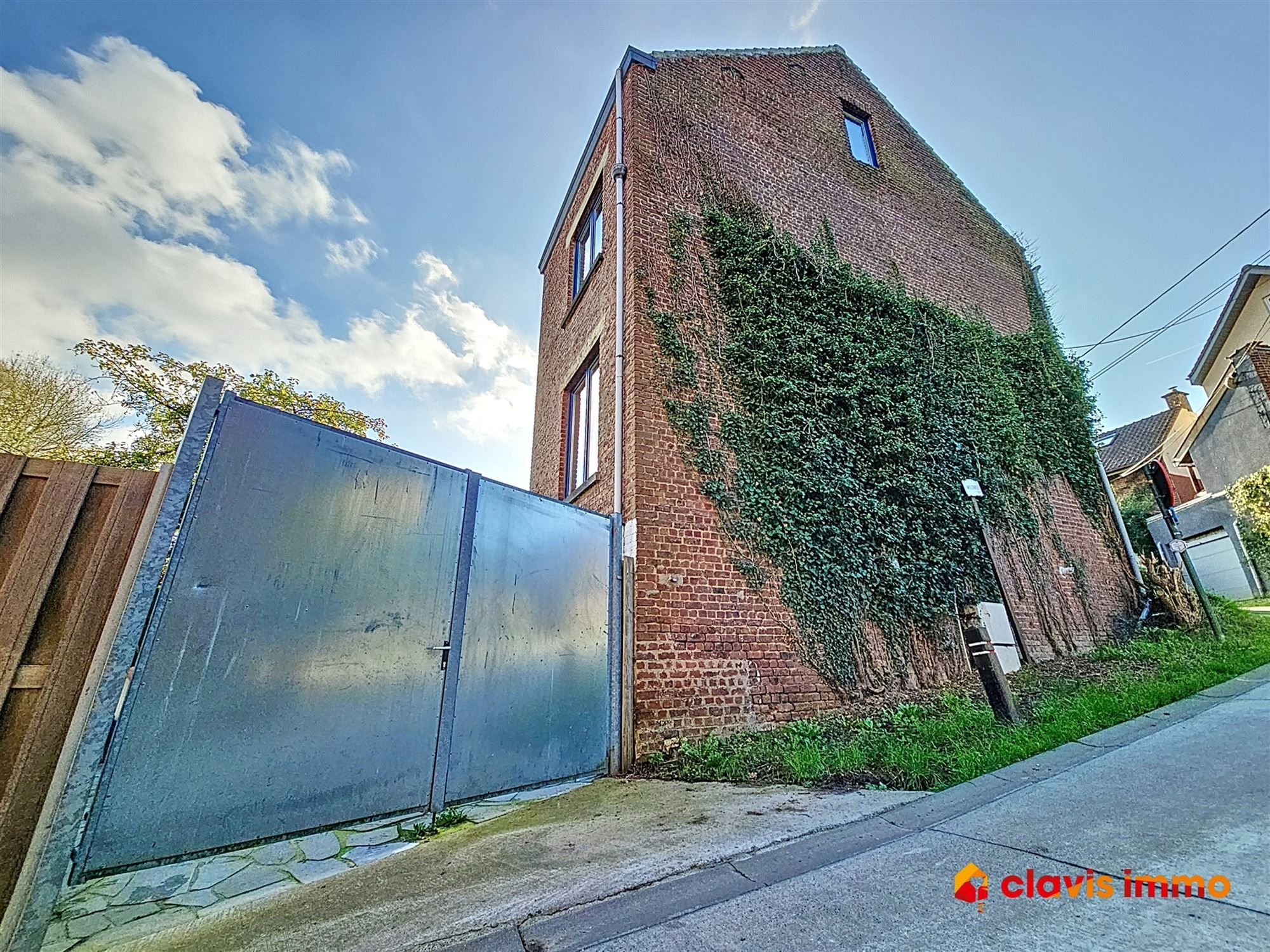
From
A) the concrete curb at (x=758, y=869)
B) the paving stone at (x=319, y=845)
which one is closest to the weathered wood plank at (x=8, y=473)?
the paving stone at (x=319, y=845)

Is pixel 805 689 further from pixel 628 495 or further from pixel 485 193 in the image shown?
pixel 485 193

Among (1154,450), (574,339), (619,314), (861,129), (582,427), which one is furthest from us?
(1154,450)

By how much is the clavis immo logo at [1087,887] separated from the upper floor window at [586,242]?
269 inches

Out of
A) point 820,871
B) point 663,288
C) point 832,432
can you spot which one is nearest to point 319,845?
point 820,871

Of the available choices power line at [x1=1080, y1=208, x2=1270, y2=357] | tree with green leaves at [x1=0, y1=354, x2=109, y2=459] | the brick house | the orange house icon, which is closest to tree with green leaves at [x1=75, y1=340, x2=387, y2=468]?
tree with green leaves at [x1=0, y1=354, x2=109, y2=459]

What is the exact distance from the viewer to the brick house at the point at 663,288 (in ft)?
14.4

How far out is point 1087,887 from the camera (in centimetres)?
172

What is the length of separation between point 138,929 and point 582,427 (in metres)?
5.55

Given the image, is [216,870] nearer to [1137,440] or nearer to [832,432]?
[832,432]

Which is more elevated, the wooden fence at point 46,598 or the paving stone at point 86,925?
the wooden fence at point 46,598

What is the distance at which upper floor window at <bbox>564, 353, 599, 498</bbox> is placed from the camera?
618 cm

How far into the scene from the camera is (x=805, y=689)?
4.61 m

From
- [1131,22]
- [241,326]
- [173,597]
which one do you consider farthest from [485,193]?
[1131,22]

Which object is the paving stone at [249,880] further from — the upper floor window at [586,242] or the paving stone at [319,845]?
the upper floor window at [586,242]
